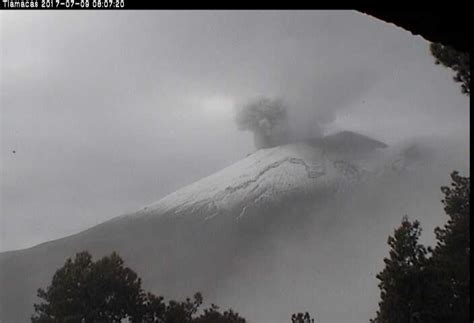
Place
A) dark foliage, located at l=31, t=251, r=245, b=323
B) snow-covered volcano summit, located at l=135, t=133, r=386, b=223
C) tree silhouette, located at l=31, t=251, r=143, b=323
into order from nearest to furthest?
dark foliage, located at l=31, t=251, r=245, b=323, tree silhouette, located at l=31, t=251, r=143, b=323, snow-covered volcano summit, located at l=135, t=133, r=386, b=223

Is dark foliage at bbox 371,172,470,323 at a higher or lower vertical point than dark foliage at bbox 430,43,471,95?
lower

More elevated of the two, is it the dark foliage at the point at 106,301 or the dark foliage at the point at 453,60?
the dark foliage at the point at 453,60

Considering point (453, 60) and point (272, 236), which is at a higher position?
point (272, 236)

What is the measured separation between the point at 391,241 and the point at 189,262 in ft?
440

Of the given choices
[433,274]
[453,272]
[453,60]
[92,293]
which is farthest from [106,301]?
[453,60]

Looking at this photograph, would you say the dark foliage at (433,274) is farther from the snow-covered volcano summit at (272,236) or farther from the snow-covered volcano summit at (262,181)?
the snow-covered volcano summit at (262,181)

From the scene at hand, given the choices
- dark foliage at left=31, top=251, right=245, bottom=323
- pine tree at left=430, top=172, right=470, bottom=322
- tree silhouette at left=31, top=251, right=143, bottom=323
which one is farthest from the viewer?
tree silhouette at left=31, top=251, right=143, bottom=323

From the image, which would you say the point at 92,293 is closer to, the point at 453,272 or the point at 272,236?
the point at 453,272

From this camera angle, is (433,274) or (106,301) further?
(106,301)

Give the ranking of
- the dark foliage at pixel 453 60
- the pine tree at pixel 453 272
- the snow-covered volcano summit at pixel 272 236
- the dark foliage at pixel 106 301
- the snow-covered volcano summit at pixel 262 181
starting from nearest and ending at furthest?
1. the dark foliage at pixel 453 60
2. the pine tree at pixel 453 272
3. the dark foliage at pixel 106 301
4. the snow-covered volcano summit at pixel 272 236
5. the snow-covered volcano summit at pixel 262 181

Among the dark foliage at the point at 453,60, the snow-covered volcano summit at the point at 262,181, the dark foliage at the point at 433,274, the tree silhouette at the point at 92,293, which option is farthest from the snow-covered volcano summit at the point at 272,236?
the dark foliage at the point at 453,60

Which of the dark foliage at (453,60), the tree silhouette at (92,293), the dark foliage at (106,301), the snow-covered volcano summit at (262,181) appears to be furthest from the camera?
the snow-covered volcano summit at (262,181)

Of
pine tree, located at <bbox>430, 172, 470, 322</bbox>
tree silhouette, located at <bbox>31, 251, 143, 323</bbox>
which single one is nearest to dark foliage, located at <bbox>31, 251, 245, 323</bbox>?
tree silhouette, located at <bbox>31, 251, 143, 323</bbox>

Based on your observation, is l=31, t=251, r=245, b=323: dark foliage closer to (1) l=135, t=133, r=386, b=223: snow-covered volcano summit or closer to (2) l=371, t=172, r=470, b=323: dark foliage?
(2) l=371, t=172, r=470, b=323: dark foliage
